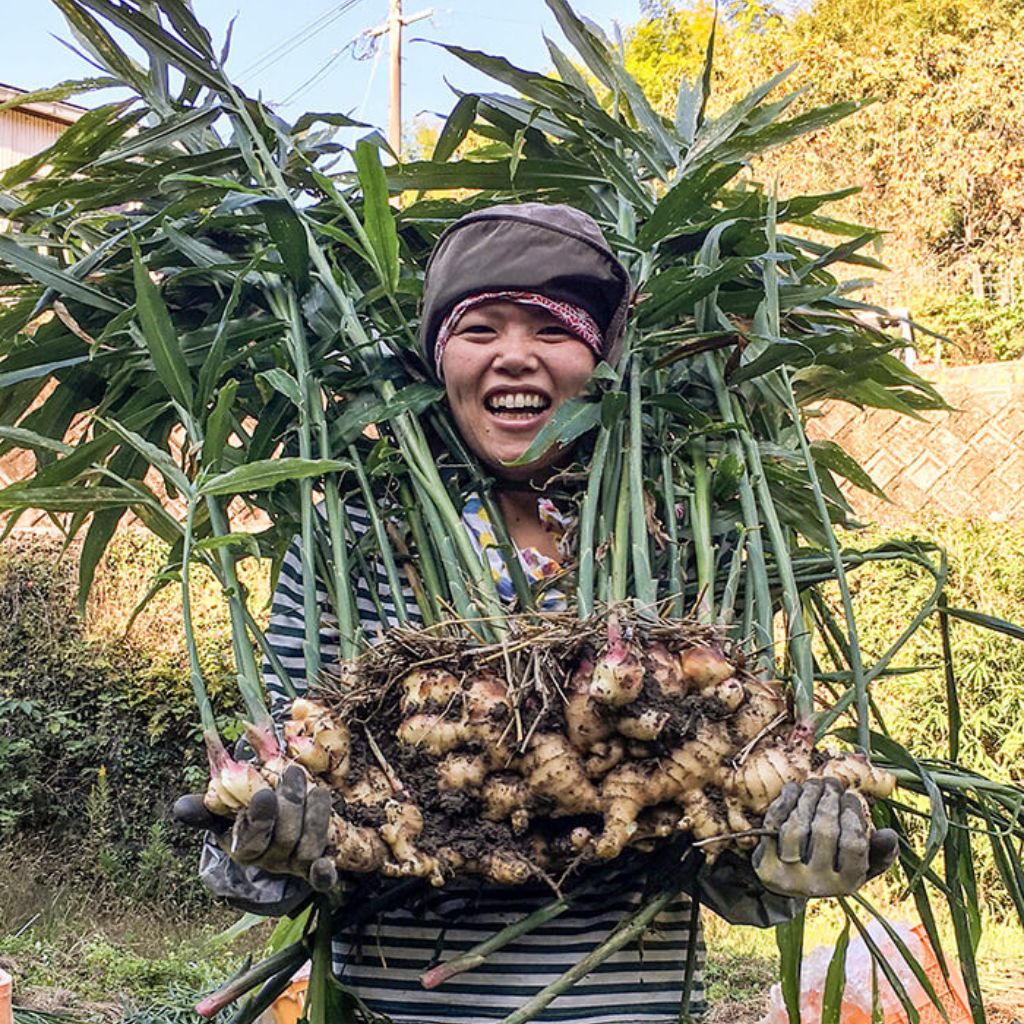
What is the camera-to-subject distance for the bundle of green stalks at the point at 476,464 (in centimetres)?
96


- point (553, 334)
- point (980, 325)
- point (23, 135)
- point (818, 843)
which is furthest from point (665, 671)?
point (23, 135)

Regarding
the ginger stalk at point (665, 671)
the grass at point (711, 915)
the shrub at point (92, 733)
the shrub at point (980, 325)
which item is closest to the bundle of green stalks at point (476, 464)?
the ginger stalk at point (665, 671)

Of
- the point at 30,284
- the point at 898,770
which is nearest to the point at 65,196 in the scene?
the point at 30,284

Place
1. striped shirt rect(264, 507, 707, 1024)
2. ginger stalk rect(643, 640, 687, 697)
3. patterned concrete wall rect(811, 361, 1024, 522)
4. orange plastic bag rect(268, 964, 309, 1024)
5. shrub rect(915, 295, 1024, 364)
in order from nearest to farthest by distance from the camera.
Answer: ginger stalk rect(643, 640, 687, 697), striped shirt rect(264, 507, 707, 1024), orange plastic bag rect(268, 964, 309, 1024), patterned concrete wall rect(811, 361, 1024, 522), shrub rect(915, 295, 1024, 364)

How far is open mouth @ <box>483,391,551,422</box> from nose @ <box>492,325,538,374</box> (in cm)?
2

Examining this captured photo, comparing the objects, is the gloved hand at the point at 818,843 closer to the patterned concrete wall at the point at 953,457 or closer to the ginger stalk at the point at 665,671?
the ginger stalk at the point at 665,671

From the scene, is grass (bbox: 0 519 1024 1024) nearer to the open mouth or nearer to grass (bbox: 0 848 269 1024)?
grass (bbox: 0 848 269 1024)

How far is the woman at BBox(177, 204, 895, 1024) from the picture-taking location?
89cm

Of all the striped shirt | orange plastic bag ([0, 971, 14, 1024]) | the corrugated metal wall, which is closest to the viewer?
the striped shirt

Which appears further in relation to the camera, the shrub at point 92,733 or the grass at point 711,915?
the shrub at point 92,733

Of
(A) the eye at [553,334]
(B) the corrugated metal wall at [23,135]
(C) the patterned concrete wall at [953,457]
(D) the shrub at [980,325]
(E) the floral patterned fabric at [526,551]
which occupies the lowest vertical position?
(E) the floral patterned fabric at [526,551]

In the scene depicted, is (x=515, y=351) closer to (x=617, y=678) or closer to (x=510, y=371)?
(x=510, y=371)

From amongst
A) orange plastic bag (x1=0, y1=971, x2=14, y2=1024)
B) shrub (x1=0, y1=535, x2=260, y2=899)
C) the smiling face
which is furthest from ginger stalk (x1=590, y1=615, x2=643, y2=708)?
shrub (x1=0, y1=535, x2=260, y2=899)

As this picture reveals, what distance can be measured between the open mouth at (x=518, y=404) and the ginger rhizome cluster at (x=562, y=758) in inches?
11.5
